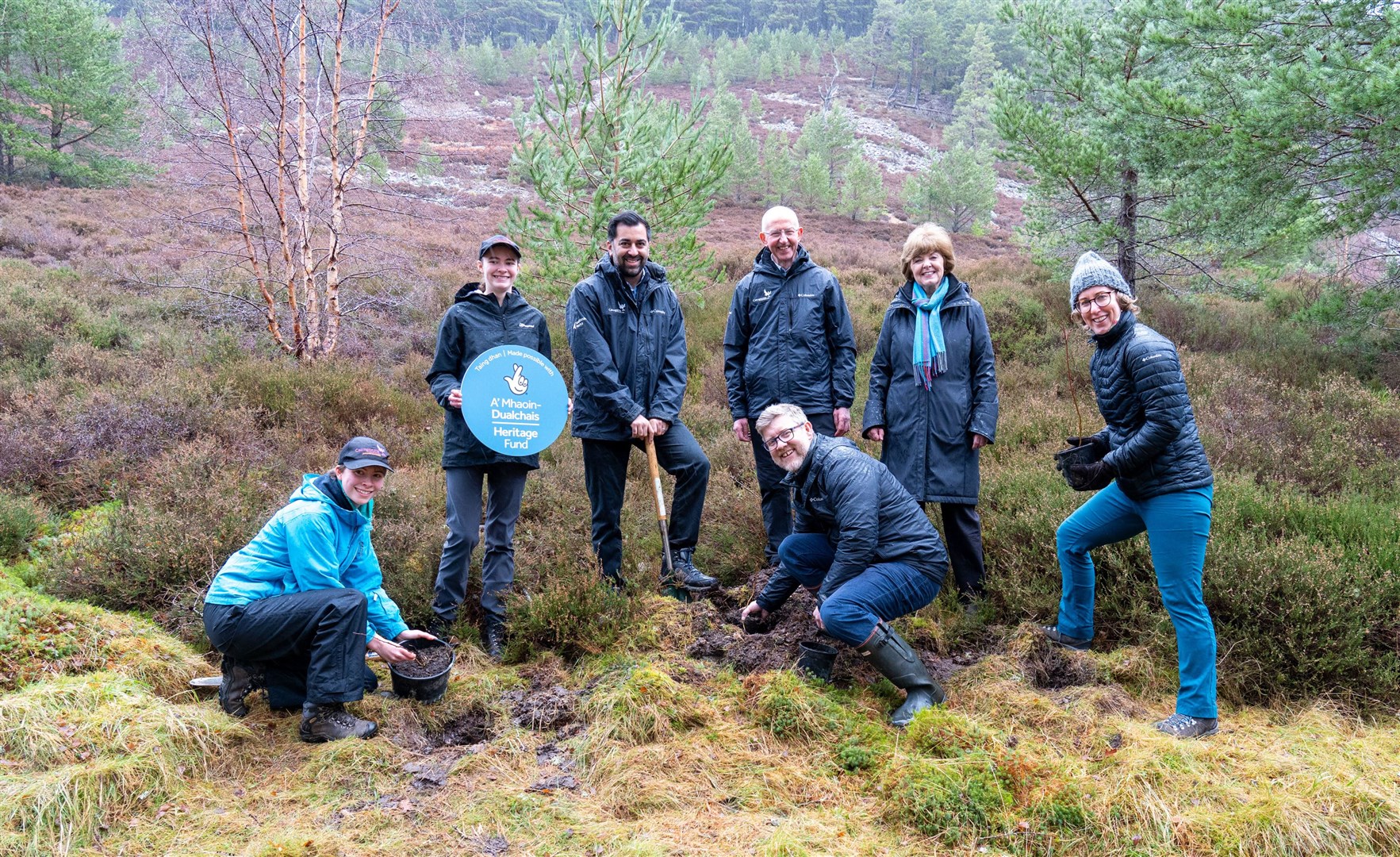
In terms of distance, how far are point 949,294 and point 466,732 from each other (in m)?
3.54

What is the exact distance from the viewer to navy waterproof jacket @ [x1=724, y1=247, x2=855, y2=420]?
481cm

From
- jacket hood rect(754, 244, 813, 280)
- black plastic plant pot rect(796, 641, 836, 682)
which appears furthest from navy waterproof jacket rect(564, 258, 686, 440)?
black plastic plant pot rect(796, 641, 836, 682)

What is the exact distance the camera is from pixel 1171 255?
37.3 feet

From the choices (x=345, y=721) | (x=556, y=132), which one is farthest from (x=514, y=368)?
(x=556, y=132)

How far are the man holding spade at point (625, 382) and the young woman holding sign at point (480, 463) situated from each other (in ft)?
1.21

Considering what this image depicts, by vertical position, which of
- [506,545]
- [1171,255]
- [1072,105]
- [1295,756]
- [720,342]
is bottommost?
[1295,756]

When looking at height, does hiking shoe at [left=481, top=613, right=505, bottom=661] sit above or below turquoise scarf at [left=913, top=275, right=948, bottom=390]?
below

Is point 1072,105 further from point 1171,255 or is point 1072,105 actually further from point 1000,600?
point 1000,600

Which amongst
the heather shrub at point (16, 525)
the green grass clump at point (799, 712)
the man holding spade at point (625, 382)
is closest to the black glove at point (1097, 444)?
the green grass clump at point (799, 712)

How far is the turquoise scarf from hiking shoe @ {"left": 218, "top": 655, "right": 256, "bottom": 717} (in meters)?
3.88

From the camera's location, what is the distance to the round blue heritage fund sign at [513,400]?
434cm

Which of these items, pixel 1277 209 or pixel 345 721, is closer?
pixel 345 721

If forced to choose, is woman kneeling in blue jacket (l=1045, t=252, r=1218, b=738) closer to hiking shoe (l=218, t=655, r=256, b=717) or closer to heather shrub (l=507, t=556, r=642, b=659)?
heather shrub (l=507, t=556, r=642, b=659)

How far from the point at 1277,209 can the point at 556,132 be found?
8014mm
